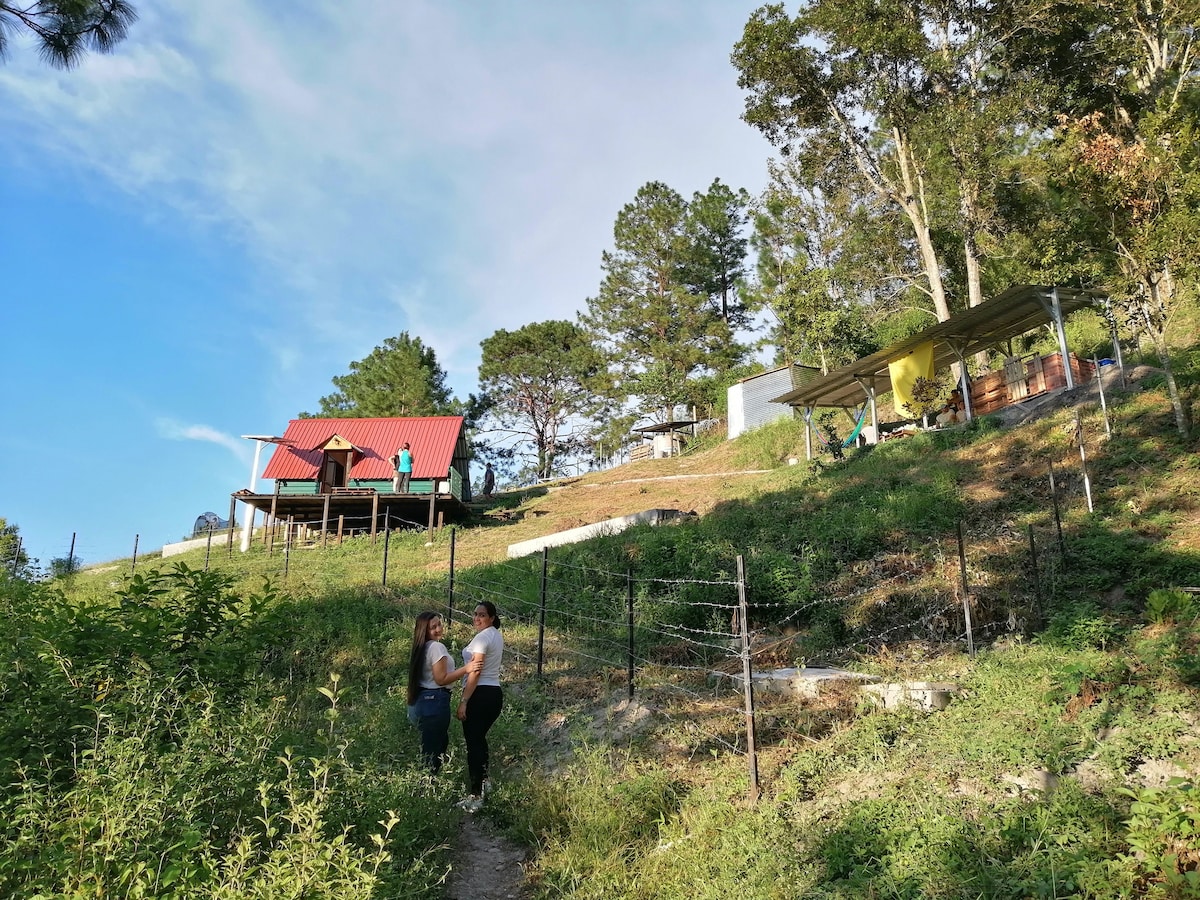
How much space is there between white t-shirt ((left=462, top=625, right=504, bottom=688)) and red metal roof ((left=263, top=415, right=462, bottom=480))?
1867 centimetres

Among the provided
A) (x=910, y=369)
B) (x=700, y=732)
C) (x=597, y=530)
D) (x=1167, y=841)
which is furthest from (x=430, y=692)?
(x=910, y=369)

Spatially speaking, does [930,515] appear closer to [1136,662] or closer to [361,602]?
[1136,662]

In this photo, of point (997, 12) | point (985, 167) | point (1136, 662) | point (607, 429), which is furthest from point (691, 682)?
point (607, 429)

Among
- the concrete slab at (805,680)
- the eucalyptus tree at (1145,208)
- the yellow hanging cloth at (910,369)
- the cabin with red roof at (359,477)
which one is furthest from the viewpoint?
the cabin with red roof at (359,477)

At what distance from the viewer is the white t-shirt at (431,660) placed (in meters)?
5.06

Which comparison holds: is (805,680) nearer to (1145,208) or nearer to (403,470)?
(1145,208)

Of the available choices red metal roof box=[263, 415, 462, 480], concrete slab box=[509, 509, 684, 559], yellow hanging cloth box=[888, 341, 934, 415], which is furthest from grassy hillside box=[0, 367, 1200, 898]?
red metal roof box=[263, 415, 462, 480]

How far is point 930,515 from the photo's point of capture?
33.9 feet

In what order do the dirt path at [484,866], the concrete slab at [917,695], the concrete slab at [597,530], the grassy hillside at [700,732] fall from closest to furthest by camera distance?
the grassy hillside at [700,732]
the dirt path at [484,866]
the concrete slab at [917,695]
the concrete slab at [597,530]

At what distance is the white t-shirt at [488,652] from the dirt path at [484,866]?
95 centimetres

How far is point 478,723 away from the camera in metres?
5.05

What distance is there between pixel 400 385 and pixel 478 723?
30.6m

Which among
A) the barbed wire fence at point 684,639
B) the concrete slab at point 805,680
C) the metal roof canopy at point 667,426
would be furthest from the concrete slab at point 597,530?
the metal roof canopy at point 667,426

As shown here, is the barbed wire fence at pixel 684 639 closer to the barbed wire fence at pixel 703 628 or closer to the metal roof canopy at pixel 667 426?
the barbed wire fence at pixel 703 628
